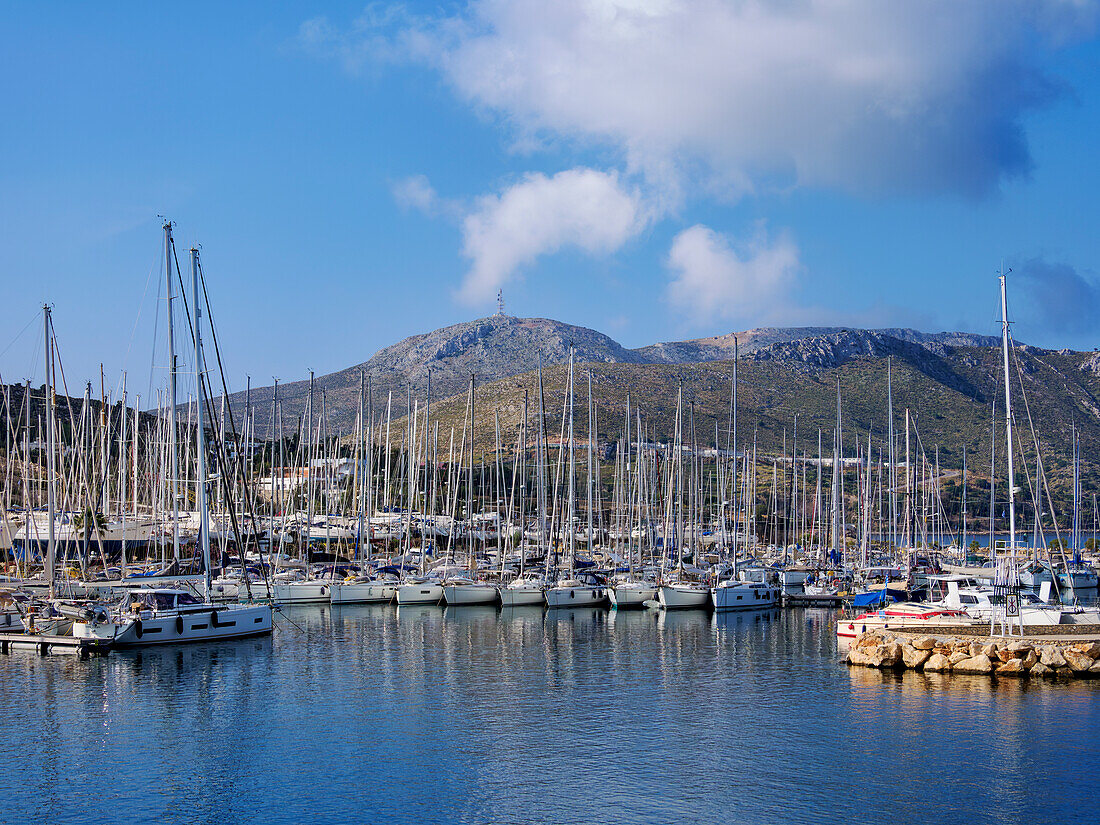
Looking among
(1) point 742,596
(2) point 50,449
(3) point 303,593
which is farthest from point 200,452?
(1) point 742,596

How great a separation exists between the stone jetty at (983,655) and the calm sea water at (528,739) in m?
1.00

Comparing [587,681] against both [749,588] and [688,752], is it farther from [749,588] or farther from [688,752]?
[749,588]

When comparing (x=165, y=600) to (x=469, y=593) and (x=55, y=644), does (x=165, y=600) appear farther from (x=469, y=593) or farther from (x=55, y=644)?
(x=469, y=593)

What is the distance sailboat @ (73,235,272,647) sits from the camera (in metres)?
39.6

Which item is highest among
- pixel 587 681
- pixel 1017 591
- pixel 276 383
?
pixel 276 383

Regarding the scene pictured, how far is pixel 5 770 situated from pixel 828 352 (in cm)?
16531

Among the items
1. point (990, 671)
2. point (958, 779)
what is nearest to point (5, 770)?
point (958, 779)

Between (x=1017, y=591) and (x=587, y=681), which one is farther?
(x=1017, y=591)

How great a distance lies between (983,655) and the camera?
35125 mm

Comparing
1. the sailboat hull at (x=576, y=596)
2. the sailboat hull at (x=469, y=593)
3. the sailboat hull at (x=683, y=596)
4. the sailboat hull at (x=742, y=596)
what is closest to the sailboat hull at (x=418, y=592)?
the sailboat hull at (x=469, y=593)

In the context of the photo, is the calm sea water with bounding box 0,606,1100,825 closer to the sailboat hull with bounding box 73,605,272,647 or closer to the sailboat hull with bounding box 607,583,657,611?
the sailboat hull with bounding box 73,605,272,647

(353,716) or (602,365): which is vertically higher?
(602,365)

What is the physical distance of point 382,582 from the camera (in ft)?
194

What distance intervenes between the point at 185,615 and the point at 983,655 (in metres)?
31.3
